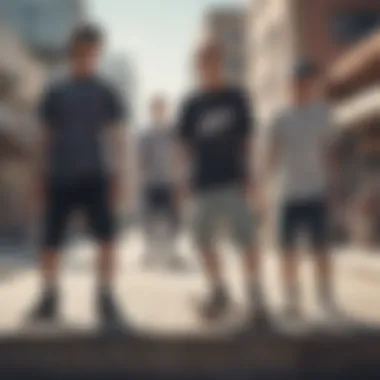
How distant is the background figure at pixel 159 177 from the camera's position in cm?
892

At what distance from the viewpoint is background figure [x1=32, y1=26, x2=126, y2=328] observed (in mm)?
4930

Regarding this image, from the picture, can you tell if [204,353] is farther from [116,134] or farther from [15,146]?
[15,146]

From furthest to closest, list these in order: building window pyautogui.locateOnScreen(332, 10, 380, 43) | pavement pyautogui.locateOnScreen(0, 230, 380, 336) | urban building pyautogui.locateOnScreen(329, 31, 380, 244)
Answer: building window pyautogui.locateOnScreen(332, 10, 380, 43) < urban building pyautogui.locateOnScreen(329, 31, 380, 244) < pavement pyautogui.locateOnScreen(0, 230, 380, 336)

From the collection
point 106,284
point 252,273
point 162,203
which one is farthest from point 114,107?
point 162,203

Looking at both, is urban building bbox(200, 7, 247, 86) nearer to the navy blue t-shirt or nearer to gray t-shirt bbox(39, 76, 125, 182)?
the navy blue t-shirt

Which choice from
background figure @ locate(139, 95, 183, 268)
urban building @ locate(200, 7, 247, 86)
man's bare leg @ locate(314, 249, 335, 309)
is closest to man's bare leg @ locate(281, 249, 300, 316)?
man's bare leg @ locate(314, 249, 335, 309)

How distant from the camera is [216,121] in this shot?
16.6 feet

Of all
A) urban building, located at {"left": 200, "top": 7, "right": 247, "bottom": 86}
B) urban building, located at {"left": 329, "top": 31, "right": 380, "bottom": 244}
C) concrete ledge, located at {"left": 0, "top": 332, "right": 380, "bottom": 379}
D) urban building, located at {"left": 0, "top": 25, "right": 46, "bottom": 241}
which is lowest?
concrete ledge, located at {"left": 0, "top": 332, "right": 380, "bottom": 379}

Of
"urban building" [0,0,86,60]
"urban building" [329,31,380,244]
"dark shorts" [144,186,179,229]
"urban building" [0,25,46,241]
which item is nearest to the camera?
"dark shorts" [144,186,179,229]

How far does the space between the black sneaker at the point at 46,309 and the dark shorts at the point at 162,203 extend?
4710mm

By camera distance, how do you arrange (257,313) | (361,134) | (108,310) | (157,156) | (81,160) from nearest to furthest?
(257,313)
(81,160)
(108,310)
(157,156)
(361,134)

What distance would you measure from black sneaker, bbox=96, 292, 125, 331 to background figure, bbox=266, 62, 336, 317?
116 cm

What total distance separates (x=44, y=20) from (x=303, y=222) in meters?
49.9

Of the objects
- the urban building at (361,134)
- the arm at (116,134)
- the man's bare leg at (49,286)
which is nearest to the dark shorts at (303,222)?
the arm at (116,134)
